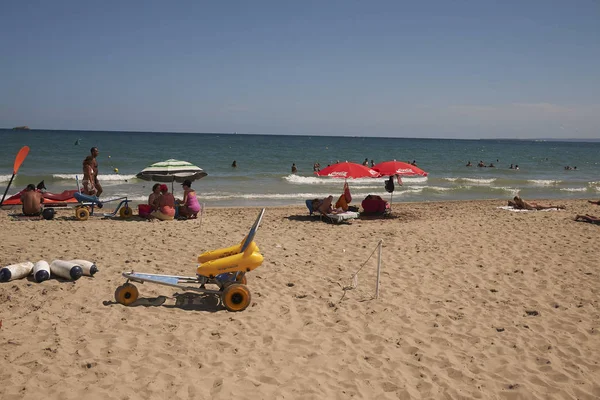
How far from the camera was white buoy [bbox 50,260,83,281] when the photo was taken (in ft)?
21.2

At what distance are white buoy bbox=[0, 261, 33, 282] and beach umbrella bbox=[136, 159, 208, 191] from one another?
5891 millimetres

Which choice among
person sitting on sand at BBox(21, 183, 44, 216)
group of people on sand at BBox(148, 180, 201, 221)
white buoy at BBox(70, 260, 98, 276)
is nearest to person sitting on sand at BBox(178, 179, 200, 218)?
group of people on sand at BBox(148, 180, 201, 221)

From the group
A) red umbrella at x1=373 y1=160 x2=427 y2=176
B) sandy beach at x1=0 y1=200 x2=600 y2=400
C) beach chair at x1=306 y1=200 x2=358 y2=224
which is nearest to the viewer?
sandy beach at x1=0 y1=200 x2=600 y2=400

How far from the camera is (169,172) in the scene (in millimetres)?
12422

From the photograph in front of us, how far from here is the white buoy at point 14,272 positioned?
6.36m

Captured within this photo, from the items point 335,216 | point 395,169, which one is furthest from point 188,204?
point 395,169

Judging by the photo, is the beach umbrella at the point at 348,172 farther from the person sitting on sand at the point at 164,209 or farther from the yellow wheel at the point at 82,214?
the yellow wheel at the point at 82,214

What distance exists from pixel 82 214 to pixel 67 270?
605 centimetres

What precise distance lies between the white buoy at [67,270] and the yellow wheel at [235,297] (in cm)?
222

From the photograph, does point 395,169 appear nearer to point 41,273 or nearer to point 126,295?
point 126,295

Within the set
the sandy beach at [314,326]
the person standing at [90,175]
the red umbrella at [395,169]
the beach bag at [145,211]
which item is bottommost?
the sandy beach at [314,326]

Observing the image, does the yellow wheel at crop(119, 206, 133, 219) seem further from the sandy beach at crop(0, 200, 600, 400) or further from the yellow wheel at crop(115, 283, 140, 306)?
the yellow wheel at crop(115, 283, 140, 306)

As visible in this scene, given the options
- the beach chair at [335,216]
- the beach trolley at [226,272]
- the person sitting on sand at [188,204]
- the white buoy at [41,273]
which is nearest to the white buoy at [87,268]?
the white buoy at [41,273]

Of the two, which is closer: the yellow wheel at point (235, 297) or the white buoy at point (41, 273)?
the yellow wheel at point (235, 297)
